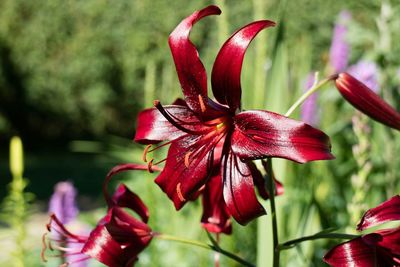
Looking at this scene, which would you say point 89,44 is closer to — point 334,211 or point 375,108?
point 334,211

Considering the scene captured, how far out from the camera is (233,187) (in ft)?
2.26

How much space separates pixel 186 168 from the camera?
718 mm

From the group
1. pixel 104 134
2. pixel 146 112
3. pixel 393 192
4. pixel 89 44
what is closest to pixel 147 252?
pixel 393 192

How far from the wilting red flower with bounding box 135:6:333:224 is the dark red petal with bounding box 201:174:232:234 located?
0.28ft

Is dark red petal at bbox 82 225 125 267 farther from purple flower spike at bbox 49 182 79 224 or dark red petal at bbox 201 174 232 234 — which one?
purple flower spike at bbox 49 182 79 224

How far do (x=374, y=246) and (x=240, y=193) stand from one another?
0.14 m

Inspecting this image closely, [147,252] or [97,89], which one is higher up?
[97,89]

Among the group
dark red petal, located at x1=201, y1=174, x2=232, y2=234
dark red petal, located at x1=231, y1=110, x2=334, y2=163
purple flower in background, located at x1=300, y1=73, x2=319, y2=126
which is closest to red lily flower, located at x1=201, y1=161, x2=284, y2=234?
dark red petal, located at x1=201, y1=174, x2=232, y2=234

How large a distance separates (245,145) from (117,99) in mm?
7957

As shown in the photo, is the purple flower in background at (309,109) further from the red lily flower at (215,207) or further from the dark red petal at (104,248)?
the dark red petal at (104,248)

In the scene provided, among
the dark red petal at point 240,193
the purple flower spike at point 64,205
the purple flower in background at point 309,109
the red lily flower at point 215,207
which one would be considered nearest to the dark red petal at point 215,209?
the red lily flower at point 215,207

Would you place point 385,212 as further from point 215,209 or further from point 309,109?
point 309,109

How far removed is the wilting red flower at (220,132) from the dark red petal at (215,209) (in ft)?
0.28

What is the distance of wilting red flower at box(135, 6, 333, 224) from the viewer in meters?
0.64
